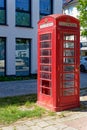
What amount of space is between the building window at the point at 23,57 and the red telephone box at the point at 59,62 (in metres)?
9.65

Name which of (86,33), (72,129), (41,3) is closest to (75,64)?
(72,129)

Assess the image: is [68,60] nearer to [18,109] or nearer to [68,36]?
[68,36]

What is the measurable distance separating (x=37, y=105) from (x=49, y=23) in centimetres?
254

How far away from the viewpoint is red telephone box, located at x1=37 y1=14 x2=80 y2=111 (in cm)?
841

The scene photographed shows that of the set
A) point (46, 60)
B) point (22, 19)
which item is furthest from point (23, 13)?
point (46, 60)

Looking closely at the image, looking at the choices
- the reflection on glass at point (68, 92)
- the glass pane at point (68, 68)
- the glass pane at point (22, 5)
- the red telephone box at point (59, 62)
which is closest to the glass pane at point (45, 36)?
the red telephone box at point (59, 62)

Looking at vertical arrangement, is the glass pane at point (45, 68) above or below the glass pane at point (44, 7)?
below

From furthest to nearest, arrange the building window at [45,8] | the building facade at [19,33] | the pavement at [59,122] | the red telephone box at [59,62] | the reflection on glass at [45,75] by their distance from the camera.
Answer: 1. the building window at [45,8]
2. the building facade at [19,33]
3. the reflection on glass at [45,75]
4. the red telephone box at [59,62]
5. the pavement at [59,122]

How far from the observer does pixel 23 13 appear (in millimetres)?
18672

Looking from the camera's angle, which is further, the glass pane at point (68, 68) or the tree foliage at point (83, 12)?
the tree foliage at point (83, 12)

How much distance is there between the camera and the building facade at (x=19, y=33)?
58.9 ft

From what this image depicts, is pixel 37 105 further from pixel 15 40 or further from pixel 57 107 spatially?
pixel 15 40

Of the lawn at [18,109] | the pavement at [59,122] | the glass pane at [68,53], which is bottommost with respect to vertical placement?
the pavement at [59,122]

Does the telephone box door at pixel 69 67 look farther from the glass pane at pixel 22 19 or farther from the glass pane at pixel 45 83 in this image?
the glass pane at pixel 22 19
